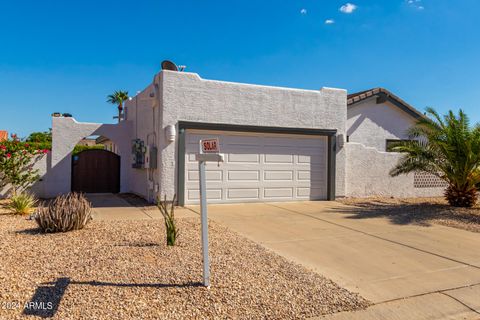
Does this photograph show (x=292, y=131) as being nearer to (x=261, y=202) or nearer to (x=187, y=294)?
(x=261, y=202)

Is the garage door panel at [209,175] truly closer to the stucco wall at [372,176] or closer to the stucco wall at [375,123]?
the stucco wall at [372,176]

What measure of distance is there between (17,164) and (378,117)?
51.4 ft

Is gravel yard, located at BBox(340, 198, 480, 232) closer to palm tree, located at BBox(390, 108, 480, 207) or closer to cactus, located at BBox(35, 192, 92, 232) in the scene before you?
palm tree, located at BBox(390, 108, 480, 207)

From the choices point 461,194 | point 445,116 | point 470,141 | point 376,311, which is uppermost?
point 445,116

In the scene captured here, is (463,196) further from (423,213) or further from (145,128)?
(145,128)

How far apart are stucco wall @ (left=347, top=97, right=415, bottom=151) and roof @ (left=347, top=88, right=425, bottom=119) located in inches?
8.1

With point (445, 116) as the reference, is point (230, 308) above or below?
below

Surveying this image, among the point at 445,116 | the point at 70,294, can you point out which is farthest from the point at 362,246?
the point at 445,116

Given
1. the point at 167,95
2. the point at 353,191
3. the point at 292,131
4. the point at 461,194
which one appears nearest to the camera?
the point at 167,95

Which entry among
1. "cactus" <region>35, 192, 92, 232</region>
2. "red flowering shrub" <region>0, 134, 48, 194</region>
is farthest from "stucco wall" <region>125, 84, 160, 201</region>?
"cactus" <region>35, 192, 92, 232</region>

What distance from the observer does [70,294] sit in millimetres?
3959

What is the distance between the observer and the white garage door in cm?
1116

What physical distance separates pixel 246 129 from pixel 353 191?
498 centimetres

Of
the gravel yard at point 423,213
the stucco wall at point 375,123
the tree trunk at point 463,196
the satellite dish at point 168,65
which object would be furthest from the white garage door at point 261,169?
the stucco wall at point 375,123
